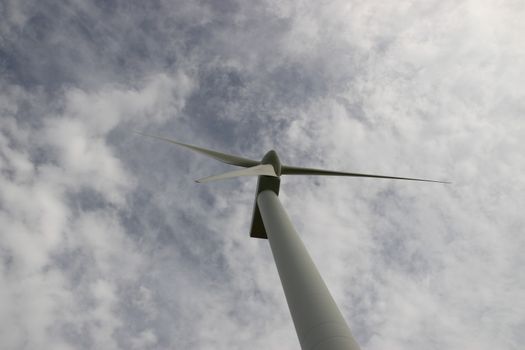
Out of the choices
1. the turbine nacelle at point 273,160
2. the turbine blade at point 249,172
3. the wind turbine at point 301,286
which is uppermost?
the turbine nacelle at point 273,160

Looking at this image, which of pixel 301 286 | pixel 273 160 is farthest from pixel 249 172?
pixel 301 286

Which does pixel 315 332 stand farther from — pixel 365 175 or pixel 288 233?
pixel 365 175

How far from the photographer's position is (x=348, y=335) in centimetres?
1053

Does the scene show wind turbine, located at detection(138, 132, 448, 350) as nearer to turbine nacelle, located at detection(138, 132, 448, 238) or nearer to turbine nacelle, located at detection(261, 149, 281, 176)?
turbine nacelle, located at detection(138, 132, 448, 238)

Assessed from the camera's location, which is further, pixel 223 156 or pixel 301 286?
pixel 223 156

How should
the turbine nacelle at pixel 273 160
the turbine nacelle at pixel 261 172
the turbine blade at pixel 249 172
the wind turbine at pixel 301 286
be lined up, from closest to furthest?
the wind turbine at pixel 301 286 < the turbine blade at pixel 249 172 < the turbine nacelle at pixel 261 172 < the turbine nacelle at pixel 273 160

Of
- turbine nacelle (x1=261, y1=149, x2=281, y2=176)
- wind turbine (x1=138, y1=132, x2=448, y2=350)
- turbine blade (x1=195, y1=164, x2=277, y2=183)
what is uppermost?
turbine nacelle (x1=261, y1=149, x2=281, y2=176)

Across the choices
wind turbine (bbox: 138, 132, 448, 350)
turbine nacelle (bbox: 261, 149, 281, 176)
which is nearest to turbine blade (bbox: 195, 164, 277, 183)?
wind turbine (bbox: 138, 132, 448, 350)

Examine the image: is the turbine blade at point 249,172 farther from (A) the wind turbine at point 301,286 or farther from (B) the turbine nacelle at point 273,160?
(B) the turbine nacelle at point 273,160

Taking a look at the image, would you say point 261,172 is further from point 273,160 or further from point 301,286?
point 301,286

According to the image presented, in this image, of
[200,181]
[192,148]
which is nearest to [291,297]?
[200,181]

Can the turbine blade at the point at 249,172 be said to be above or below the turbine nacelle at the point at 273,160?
below

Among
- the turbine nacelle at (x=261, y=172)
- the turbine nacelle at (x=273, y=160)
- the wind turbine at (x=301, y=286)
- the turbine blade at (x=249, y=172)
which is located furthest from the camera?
the turbine nacelle at (x=273, y=160)

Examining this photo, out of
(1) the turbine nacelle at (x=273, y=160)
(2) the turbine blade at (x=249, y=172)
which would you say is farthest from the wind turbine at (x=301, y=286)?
(1) the turbine nacelle at (x=273, y=160)
